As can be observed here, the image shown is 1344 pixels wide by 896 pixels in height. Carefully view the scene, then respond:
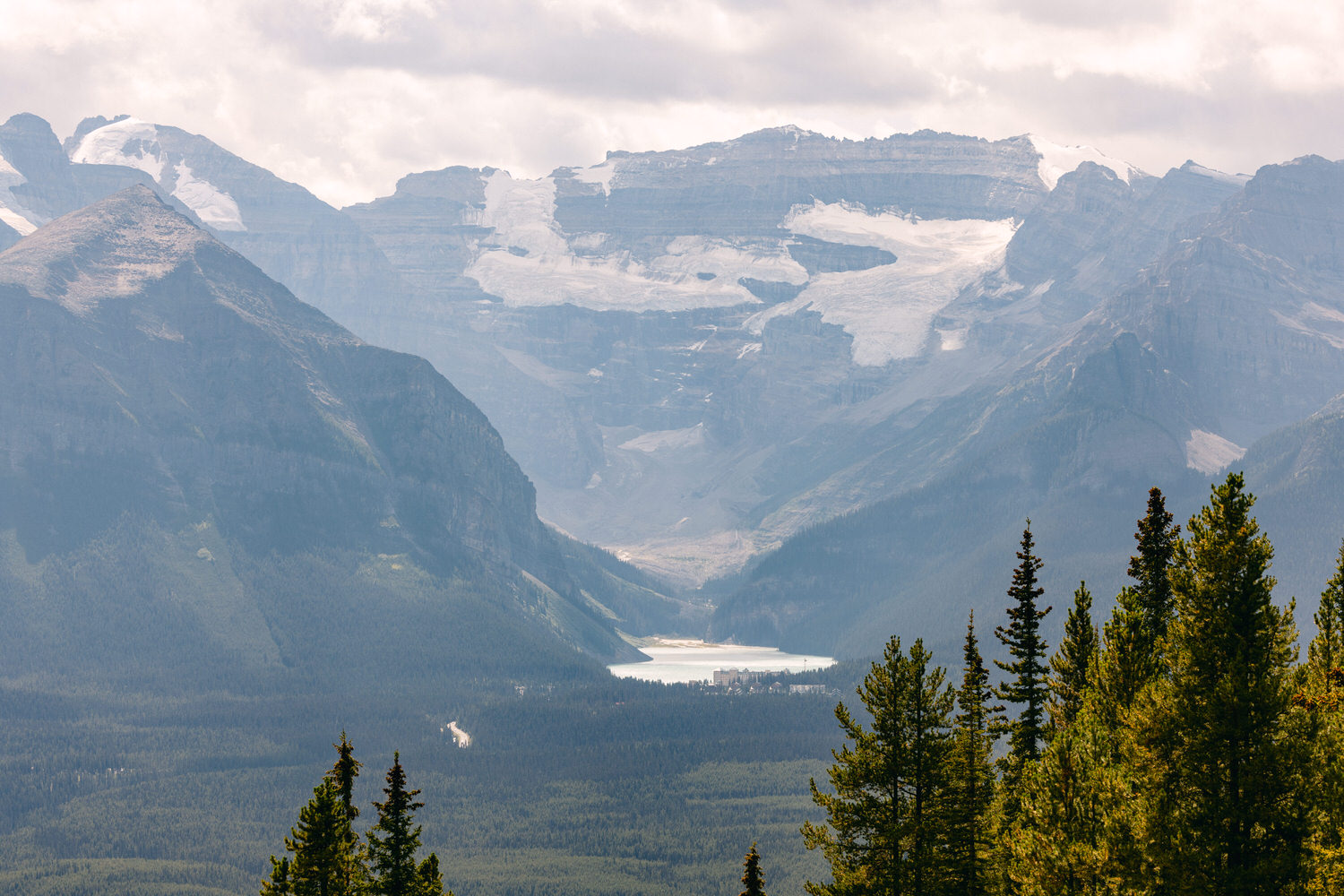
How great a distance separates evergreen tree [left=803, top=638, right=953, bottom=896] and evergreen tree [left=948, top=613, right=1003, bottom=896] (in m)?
0.72

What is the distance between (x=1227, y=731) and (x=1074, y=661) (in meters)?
24.6

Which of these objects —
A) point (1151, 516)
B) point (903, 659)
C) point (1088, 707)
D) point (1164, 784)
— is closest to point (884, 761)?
point (903, 659)

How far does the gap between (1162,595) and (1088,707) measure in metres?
19.5

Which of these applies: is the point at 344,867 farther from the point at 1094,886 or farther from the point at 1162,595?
the point at 1162,595

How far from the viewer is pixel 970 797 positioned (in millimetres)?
76438

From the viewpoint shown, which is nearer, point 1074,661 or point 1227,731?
point 1227,731

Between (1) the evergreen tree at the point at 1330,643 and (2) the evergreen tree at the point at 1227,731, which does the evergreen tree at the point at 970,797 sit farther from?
(1) the evergreen tree at the point at 1330,643

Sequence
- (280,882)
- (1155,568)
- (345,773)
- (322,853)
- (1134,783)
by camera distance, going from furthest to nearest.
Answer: (1155,568)
(345,773)
(322,853)
(280,882)
(1134,783)

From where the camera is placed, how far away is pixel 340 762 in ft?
242

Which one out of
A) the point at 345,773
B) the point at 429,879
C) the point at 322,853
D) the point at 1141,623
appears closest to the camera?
the point at 322,853

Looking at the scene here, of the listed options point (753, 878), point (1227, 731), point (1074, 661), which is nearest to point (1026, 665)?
point (1074, 661)

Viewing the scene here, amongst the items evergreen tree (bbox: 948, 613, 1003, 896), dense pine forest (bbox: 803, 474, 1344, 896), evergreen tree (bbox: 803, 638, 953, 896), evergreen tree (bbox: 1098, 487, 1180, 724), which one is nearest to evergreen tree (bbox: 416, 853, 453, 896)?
evergreen tree (bbox: 803, 638, 953, 896)

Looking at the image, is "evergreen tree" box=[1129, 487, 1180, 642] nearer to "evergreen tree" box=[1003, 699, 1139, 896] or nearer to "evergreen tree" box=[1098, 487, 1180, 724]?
"evergreen tree" box=[1098, 487, 1180, 724]

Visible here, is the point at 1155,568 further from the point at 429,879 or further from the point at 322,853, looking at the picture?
the point at 322,853
